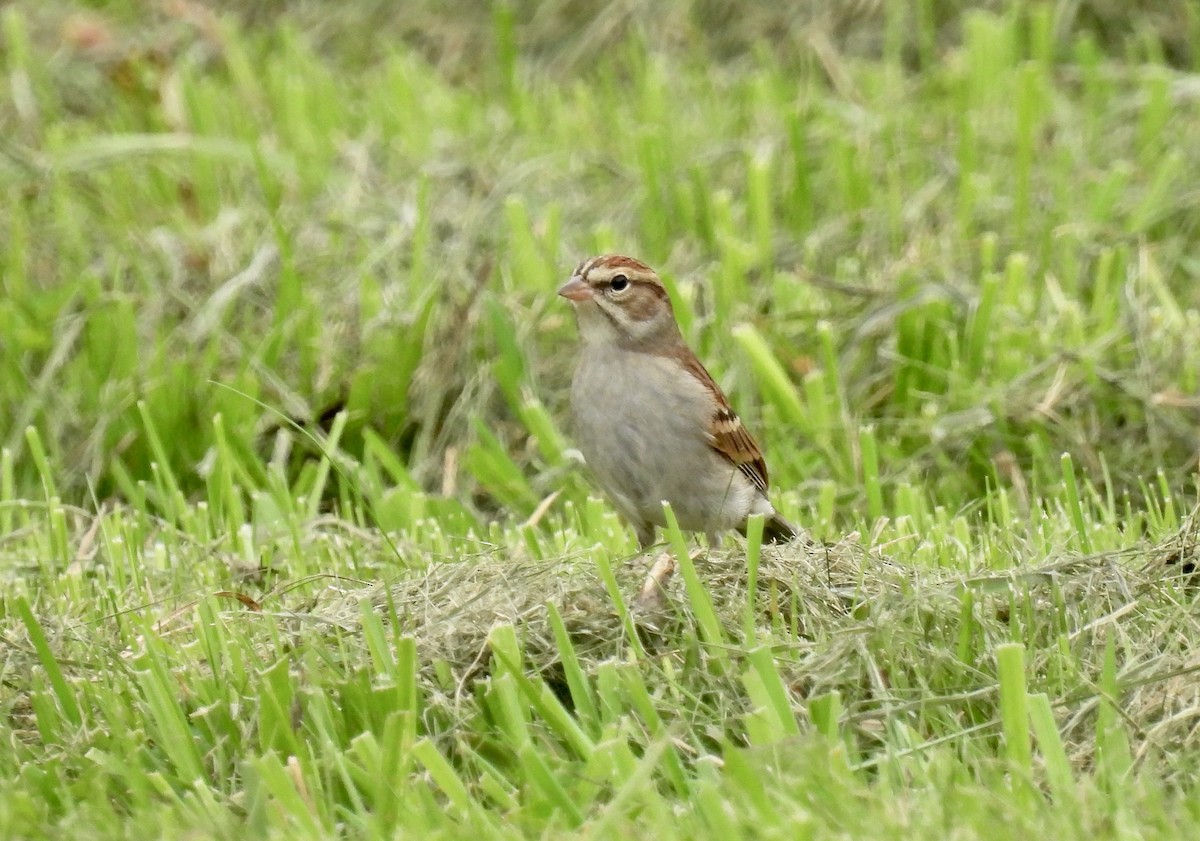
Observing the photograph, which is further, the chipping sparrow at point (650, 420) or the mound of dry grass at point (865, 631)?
the chipping sparrow at point (650, 420)

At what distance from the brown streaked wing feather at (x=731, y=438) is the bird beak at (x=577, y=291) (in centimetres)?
32

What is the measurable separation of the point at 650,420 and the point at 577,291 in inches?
18.4

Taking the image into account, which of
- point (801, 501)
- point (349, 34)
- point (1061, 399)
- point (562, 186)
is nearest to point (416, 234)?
point (562, 186)

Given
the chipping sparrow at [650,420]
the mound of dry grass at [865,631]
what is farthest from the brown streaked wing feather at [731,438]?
the mound of dry grass at [865,631]

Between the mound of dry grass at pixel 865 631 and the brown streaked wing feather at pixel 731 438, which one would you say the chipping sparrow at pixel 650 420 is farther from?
the mound of dry grass at pixel 865 631

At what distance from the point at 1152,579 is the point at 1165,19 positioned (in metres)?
5.65

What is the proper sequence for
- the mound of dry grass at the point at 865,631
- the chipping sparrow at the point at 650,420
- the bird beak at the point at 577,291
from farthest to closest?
the bird beak at the point at 577,291 < the chipping sparrow at the point at 650,420 < the mound of dry grass at the point at 865,631

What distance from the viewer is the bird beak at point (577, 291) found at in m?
5.15

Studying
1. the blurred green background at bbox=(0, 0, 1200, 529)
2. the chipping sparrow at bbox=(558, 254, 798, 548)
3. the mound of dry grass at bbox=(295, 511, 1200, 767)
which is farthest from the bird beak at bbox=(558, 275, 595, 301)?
the mound of dry grass at bbox=(295, 511, 1200, 767)

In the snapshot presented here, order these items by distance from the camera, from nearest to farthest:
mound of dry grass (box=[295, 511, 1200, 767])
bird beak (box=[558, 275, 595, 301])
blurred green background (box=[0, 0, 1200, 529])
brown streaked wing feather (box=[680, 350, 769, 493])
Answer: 1. mound of dry grass (box=[295, 511, 1200, 767])
2. brown streaked wing feather (box=[680, 350, 769, 493])
3. bird beak (box=[558, 275, 595, 301])
4. blurred green background (box=[0, 0, 1200, 529])

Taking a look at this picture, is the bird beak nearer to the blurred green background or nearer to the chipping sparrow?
the chipping sparrow

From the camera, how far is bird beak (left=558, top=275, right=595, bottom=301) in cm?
515

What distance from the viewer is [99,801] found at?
10.6 feet

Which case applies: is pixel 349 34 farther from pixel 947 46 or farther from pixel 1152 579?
pixel 1152 579
